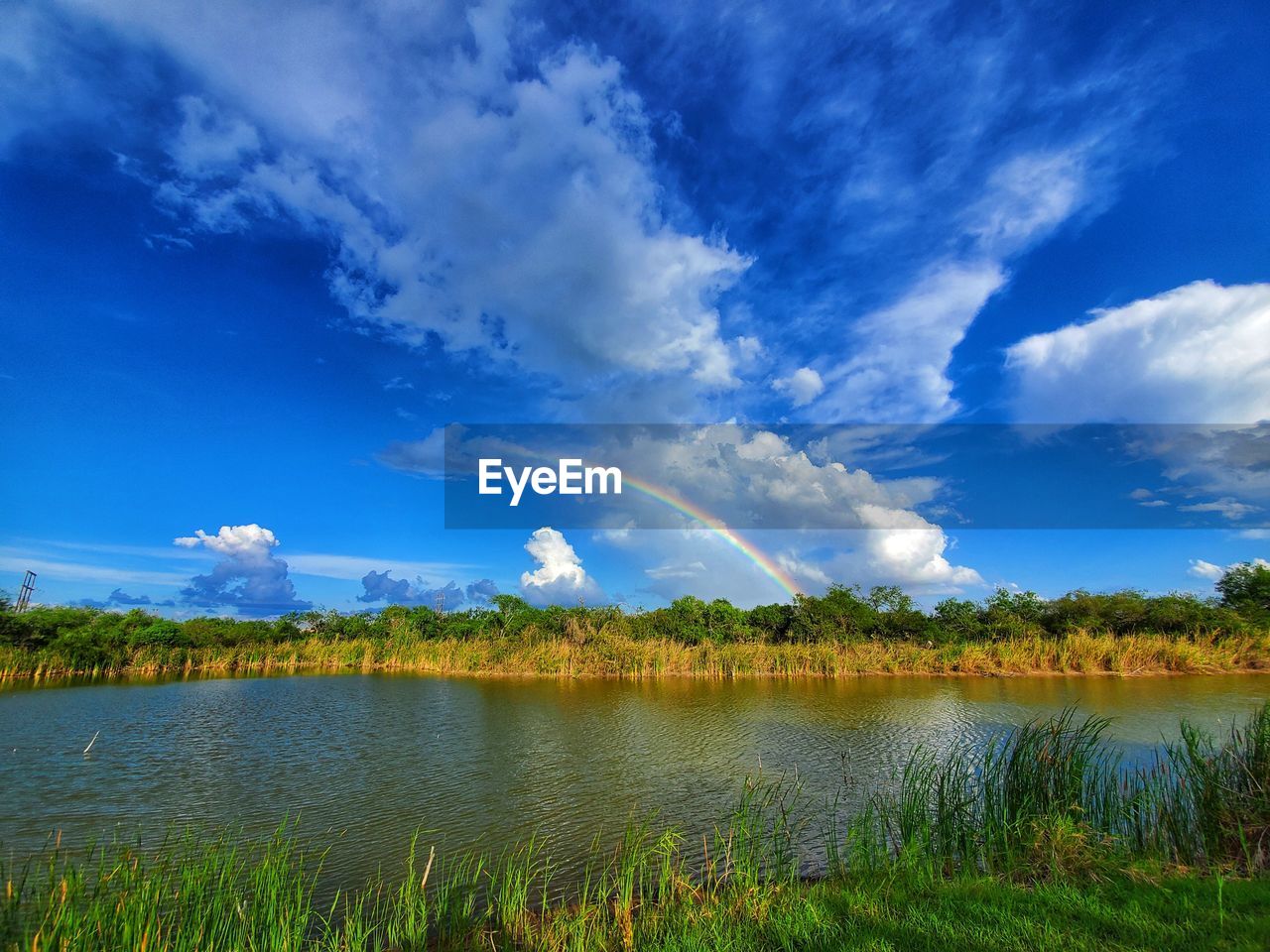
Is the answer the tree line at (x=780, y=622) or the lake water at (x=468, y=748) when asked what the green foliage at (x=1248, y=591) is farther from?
the lake water at (x=468, y=748)

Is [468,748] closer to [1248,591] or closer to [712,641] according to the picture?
[712,641]

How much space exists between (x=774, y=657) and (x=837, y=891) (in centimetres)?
2617

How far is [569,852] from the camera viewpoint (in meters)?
8.18

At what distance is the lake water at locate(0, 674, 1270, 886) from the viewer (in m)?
9.38

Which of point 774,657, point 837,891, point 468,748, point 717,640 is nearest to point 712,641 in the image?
point 717,640

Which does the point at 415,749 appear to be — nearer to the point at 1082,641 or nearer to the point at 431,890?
the point at 431,890

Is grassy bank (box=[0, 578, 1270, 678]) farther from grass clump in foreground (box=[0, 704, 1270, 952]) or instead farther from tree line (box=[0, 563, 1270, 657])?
grass clump in foreground (box=[0, 704, 1270, 952])

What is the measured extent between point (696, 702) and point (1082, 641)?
71.3 ft

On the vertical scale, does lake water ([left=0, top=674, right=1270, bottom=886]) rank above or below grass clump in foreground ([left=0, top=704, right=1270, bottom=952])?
below

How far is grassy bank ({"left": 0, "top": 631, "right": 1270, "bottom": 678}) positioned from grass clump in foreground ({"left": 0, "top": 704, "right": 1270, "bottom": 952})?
22695mm

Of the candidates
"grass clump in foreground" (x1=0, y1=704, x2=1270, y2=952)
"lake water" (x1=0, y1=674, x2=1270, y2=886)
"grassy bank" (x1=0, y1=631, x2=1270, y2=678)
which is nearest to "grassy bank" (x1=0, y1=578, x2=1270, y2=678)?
"grassy bank" (x1=0, y1=631, x2=1270, y2=678)

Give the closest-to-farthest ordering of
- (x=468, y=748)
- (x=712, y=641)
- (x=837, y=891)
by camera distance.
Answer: (x=837, y=891) → (x=468, y=748) → (x=712, y=641)

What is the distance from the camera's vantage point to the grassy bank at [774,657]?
2880 centimetres

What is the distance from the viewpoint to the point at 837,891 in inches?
227
